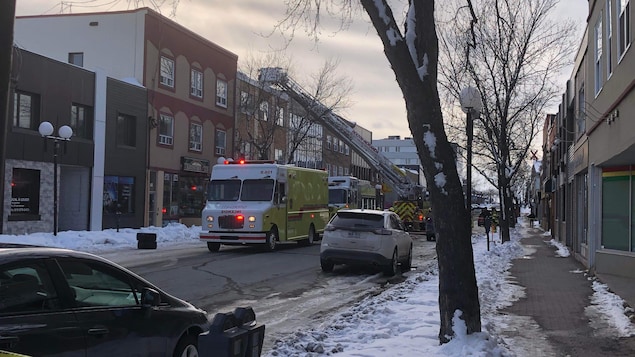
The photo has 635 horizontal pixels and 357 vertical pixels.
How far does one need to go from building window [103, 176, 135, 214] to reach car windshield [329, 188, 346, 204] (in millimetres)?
9936

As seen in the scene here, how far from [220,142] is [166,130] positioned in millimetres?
5756

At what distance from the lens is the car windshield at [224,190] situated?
19.6 m

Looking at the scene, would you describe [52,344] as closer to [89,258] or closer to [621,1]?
[89,258]

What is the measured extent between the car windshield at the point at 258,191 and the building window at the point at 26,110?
943cm

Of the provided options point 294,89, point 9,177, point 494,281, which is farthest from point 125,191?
point 494,281

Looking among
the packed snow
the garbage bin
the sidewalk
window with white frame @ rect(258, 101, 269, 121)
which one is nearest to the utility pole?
the packed snow

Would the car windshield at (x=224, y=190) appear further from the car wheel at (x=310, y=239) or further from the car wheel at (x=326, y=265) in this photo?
the car wheel at (x=326, y=265)

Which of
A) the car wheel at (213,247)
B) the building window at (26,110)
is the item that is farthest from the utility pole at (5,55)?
the building window at (26,110)

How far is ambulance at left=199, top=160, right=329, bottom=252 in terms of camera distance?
61.7ft

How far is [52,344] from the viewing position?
3820 millimetres

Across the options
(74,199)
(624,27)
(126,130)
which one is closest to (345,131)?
(126,130)

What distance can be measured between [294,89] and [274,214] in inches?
705

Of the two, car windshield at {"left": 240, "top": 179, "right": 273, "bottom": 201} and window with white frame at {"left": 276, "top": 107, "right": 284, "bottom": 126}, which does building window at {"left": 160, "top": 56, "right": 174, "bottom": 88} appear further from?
car windshield at {"left": 240, "top": 179, "right": 273, "bottom": 201}

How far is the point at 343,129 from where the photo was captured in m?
35.0
